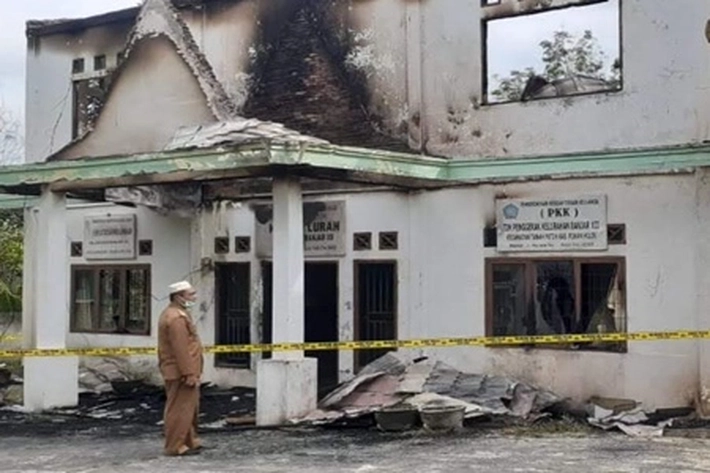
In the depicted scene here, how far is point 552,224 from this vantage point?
14516 mm

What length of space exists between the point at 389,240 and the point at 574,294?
119 inches

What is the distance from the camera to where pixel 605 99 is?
14289 millimetres

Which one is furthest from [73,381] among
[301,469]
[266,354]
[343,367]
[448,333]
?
[301,469]

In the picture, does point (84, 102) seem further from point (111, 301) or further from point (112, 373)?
point (112, 373)

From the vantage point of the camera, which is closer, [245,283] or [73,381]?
[73,381]

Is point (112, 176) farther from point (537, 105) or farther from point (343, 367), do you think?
point (537, 105)

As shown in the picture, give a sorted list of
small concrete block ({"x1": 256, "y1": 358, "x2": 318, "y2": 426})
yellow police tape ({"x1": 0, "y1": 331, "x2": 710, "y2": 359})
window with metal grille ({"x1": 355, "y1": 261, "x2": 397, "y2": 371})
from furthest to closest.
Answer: window with metal grille ({"x1": 355, "y1": 261, "x2": 397, "y2": 371})
small concrete block ({"x1": 256, "y1": 358, "x2": 318, "y2": 426})
yellow police tape ({"x1": 0, "y1": 331, "x2": 710, "y2": 359})

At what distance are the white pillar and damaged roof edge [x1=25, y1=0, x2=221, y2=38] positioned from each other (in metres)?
6.15

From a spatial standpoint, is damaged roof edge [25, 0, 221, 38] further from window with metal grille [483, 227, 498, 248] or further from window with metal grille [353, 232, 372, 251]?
window with metal grille [483, 227, 498, 248]

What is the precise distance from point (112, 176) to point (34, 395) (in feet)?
12.4

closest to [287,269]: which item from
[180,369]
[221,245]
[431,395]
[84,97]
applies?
[431,395]

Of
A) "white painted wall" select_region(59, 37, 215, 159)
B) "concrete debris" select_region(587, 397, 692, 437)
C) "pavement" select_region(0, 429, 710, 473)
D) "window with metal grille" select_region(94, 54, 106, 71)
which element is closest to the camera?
"pavement" select_region(0, 429, 710, 473)

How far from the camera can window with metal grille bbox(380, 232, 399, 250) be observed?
1600 centimetres

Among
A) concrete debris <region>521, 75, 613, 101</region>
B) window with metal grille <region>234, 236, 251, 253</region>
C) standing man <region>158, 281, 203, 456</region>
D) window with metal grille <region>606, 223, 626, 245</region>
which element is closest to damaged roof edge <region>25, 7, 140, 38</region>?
window with metal grille <region>234, 236, 251, 253</region>
